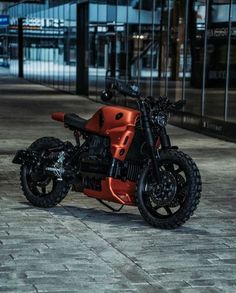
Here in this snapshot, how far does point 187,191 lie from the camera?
18.2 ft

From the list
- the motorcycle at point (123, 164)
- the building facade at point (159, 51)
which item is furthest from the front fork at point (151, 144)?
the building facade at point (159, 51)

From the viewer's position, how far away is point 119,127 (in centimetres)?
592

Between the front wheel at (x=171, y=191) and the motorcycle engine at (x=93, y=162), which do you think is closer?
the front wheel at (x=171, y=191)

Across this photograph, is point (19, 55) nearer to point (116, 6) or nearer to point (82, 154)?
point (116, 6)

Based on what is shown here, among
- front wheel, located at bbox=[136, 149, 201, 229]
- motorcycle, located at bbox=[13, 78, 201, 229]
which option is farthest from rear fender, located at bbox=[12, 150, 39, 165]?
front wheel, located at bbox=[136, 149, 201, 229]

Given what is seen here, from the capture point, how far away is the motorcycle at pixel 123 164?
5.64m

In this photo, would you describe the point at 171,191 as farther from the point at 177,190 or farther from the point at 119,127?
the point at 119,127

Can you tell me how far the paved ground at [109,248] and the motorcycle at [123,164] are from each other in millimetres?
222

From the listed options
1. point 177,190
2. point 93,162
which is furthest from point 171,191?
point 93,162

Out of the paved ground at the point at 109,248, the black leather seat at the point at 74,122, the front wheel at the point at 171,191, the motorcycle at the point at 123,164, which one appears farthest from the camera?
the black leather seat at the point at 74,122

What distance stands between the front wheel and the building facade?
280 inches

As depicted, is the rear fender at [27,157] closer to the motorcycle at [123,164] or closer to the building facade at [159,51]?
the motorcycle at [123,164]

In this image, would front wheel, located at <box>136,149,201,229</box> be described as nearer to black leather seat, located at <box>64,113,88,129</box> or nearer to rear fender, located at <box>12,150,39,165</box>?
black leather seat, located at <box>64,113,88,129</box>

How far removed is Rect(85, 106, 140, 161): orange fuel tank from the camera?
→ 588 cm
